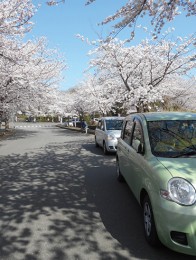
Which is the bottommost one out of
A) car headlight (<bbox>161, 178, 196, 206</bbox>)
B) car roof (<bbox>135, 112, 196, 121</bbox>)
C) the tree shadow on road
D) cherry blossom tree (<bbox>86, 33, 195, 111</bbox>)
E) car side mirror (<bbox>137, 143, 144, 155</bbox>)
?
the tree shadow on road

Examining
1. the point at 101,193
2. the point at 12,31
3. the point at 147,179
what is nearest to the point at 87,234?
the point at 147,179

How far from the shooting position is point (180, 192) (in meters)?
3.20

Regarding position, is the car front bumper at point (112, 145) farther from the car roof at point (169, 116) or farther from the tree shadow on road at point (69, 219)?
the car roof at point (169, 116)

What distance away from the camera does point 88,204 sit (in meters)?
5.36

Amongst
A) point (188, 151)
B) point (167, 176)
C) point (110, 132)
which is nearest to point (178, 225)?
point (167, 176)

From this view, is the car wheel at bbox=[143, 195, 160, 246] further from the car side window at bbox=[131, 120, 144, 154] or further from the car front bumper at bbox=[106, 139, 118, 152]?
the car front bumper at bbox=[106, 139, 118, 152]

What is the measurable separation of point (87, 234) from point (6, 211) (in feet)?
5.76

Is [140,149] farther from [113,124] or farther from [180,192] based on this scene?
[113,124]

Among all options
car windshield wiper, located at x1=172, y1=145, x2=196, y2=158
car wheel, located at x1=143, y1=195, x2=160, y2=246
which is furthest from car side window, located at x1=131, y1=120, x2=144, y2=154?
car wheel, located at x1=143, y1=195, x2=160, y2=246

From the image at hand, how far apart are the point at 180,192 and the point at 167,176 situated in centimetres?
24

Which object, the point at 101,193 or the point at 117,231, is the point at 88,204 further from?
the point at 117,231

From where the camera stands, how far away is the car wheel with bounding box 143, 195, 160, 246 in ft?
11.6

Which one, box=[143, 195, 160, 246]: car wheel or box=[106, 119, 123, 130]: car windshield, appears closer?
box=[143, 195, 160, 246]: car wheel

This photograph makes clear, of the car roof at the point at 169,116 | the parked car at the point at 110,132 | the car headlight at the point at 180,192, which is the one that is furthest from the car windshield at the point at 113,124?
the car headlight at the point at 180,192
